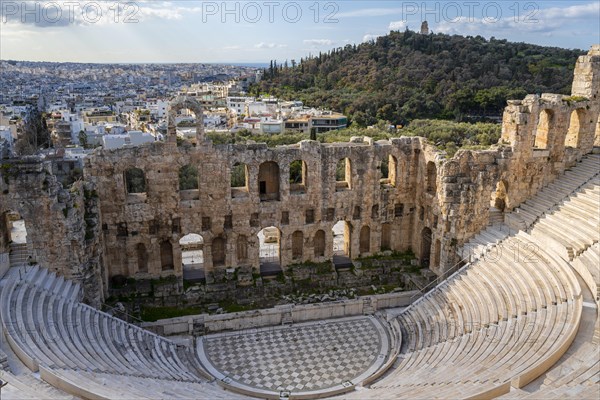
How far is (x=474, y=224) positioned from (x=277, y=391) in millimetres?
13680

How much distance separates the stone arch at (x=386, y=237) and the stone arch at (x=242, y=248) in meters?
8.18

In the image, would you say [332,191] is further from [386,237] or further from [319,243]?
[386,237]

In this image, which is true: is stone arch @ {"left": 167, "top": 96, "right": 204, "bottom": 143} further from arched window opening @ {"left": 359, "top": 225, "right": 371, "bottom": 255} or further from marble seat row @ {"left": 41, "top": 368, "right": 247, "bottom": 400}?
marble seat row @ {"left": 41, "top": 368, "right": 247, "bottom": 400}

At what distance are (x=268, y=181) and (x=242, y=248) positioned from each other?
394 centimetres

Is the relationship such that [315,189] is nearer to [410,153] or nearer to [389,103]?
[410,153]

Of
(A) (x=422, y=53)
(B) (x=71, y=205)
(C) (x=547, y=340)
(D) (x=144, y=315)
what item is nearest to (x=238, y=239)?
(D) (x=144, y=315)

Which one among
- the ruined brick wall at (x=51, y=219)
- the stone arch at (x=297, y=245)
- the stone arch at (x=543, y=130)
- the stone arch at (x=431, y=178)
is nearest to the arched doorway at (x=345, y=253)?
the stone arch at (x=297, y=245)

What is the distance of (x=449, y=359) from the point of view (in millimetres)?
18656

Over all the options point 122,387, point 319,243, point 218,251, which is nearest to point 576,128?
point 319,243

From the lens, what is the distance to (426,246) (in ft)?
95.9

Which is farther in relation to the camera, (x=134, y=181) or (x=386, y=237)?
(x=134, y=181)

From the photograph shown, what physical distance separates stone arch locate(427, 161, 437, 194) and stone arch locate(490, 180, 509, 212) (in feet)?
11.8

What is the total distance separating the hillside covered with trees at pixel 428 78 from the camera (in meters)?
66.4

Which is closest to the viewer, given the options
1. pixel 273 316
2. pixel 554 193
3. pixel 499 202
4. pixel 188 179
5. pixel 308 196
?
pixel 273 316
